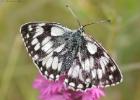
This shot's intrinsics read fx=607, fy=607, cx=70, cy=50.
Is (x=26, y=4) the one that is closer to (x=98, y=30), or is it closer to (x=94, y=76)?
(x=98, y=30)

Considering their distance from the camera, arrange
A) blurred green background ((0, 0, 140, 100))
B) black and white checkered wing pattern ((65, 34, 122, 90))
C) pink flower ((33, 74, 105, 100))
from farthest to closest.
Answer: blurred green background ((0, 0, 140, 100)) → pink flower ((33, 74, 105, 100)) → black and white checkered wing pattern ((65, 34, 122, 90))

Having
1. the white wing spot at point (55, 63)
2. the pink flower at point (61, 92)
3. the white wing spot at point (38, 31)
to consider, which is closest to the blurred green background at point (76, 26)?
the white wing spot at point (38, 31)

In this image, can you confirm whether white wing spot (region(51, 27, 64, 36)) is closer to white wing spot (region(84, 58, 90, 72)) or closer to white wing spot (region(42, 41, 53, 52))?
white wing spot (region(42, 41, 53, 52))

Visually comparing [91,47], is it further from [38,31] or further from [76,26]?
[76,26]

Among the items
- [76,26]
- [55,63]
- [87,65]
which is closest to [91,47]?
[87,65]

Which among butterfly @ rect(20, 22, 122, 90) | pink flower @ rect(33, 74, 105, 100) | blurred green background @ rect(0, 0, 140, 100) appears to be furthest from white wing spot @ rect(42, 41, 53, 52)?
blurred green background @ rect(0, 0, 140, 100)

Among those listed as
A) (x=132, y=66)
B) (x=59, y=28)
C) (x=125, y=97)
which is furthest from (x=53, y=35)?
(x=125, y=97)

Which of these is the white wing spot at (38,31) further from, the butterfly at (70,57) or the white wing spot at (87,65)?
the white wing spot at (87,65)
